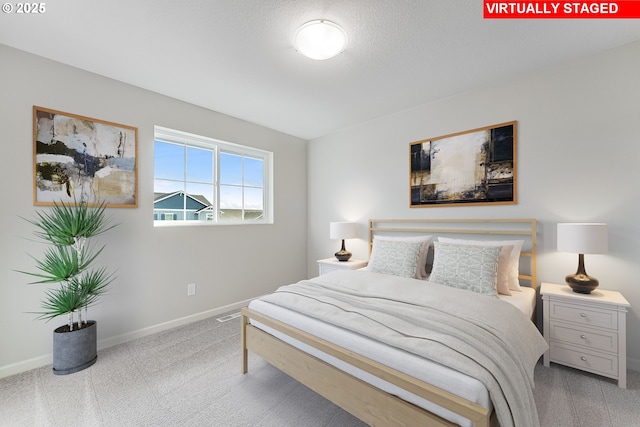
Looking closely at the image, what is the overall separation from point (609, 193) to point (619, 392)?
1473 mm

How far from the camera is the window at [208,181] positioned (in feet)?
9.71

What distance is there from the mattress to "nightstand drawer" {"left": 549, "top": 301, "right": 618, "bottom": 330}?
1.39ft

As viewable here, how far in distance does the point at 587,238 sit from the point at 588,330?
68 centimetres

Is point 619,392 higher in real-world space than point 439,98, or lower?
lower

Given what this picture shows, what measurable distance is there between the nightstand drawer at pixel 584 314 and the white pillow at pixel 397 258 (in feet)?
3.60

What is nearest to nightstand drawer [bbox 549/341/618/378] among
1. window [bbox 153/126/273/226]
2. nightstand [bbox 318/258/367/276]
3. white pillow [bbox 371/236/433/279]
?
white pillow [bbox 371/236/433/279]

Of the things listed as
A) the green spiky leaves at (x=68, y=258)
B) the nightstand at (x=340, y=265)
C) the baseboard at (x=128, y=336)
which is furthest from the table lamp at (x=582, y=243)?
the green spiky leaves at (x=68, y=258)

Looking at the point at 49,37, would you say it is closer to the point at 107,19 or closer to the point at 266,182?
the point at 107,19

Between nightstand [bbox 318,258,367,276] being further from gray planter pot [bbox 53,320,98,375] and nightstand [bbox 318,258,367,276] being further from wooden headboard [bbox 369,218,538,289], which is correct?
gray planter pot [bbox 53,320,98,375]

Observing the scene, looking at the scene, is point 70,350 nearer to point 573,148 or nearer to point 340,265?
point 340,265

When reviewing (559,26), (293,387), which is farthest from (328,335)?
(559,26)

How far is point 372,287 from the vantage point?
211 cm

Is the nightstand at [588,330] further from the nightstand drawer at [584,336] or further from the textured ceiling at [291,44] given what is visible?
the textured ceiling at [291,44]

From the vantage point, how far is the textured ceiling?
1.68 m
